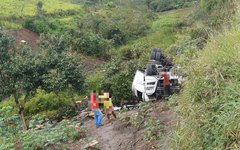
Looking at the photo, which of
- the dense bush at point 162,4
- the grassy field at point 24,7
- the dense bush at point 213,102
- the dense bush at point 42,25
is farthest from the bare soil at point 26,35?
the dense bush at point 213,102

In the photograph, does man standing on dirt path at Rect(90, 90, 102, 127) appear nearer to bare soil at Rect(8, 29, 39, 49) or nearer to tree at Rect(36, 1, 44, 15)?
bare soil at Rect(8, 29, 39, 49)

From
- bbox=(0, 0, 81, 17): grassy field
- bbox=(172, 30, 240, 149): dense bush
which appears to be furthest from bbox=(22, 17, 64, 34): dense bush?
bbox=(172, 30, 240, 149): dense bush

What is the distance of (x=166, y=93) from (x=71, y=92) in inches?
257

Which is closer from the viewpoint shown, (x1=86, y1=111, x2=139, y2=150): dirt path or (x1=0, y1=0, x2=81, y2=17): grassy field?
(x1=86, y1=111, x2=139, y2=150): dirt path

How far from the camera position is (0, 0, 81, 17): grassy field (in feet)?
Answer: 123

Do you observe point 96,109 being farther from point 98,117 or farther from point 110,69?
point 110,69

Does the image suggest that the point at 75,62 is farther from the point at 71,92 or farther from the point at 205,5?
the point at 205,5

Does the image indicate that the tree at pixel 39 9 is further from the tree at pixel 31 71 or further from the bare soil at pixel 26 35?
the tree at pixel 31 71

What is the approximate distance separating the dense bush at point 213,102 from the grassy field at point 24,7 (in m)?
33.5

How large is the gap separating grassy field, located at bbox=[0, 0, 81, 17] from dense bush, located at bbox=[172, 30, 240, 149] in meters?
33.5

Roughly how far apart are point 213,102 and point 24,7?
38.3 m

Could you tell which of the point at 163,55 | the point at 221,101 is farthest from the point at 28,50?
the point at 221,101

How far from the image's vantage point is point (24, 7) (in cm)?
4016

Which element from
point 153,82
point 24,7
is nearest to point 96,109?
point 153,82
